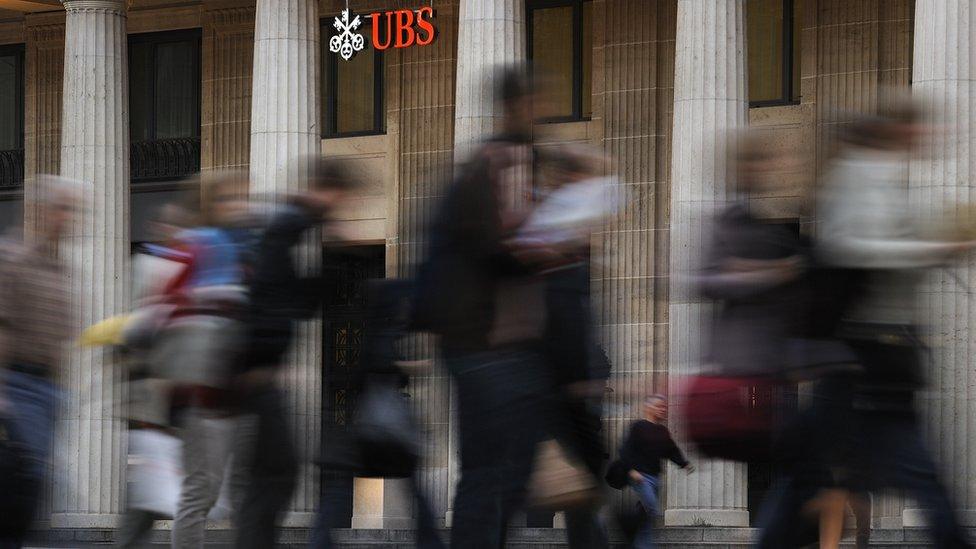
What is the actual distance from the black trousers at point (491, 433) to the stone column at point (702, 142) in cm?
1775

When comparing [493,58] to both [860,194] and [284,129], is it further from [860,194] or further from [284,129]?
[860,194]

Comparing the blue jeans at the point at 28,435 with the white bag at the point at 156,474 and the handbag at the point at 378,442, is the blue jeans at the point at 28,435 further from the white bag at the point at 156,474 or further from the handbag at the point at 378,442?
the handbag at the point at 378,442

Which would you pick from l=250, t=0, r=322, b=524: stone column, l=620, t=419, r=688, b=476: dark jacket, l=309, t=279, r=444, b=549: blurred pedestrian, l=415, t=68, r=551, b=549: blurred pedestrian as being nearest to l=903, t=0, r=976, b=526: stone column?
l=620, t=419, r=688, b=476: dark jacket

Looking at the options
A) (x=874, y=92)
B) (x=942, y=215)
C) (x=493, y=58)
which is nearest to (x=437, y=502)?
(x=493, y=58)

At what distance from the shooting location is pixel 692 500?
1069 inches

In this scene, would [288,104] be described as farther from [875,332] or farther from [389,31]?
[875,332]

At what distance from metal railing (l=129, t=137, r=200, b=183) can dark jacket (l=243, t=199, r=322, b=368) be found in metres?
24.9

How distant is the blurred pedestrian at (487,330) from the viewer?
876 cm

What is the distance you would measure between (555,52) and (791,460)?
77.0 feet

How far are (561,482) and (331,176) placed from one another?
2025mm

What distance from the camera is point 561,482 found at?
9750 mm

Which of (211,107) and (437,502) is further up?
(211,107)

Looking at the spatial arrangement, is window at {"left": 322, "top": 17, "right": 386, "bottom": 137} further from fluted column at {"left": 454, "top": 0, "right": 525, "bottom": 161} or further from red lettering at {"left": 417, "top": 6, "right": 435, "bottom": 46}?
fluted column at {"left": 454, "top": 0, "right": 525, "bottom": 161}

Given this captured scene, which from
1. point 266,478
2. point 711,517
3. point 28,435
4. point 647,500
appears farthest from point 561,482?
point 711,517
